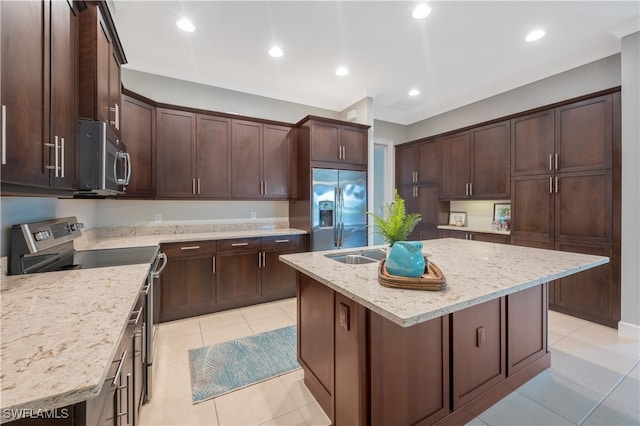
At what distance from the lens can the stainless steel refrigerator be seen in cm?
377

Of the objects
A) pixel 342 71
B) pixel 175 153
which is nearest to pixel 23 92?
pixel 175 153

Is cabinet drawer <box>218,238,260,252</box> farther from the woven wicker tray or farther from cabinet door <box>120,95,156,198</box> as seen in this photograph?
the woven wicker tray

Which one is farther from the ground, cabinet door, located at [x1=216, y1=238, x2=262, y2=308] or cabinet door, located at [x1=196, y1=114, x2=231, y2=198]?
cabinet door, located at [x1=196, y1=114, x2=231, y2=198]

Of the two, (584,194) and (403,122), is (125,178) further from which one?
(403,122)

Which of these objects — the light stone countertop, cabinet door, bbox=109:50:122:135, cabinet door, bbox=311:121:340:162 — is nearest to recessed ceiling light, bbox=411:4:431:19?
cabinet door, bbox=311:121:340:162

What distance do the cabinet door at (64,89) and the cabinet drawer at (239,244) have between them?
184 cm

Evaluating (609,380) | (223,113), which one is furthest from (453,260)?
(223,113)

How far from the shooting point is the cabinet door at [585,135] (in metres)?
2.79

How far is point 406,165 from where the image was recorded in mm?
5242

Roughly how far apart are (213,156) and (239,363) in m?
2.54

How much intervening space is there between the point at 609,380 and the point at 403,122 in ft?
15.8

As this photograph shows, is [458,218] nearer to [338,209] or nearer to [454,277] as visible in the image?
[338,209]

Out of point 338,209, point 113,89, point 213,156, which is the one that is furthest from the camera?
point 338,209

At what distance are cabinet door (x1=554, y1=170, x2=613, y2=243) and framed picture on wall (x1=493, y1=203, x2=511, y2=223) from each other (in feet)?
2.51
